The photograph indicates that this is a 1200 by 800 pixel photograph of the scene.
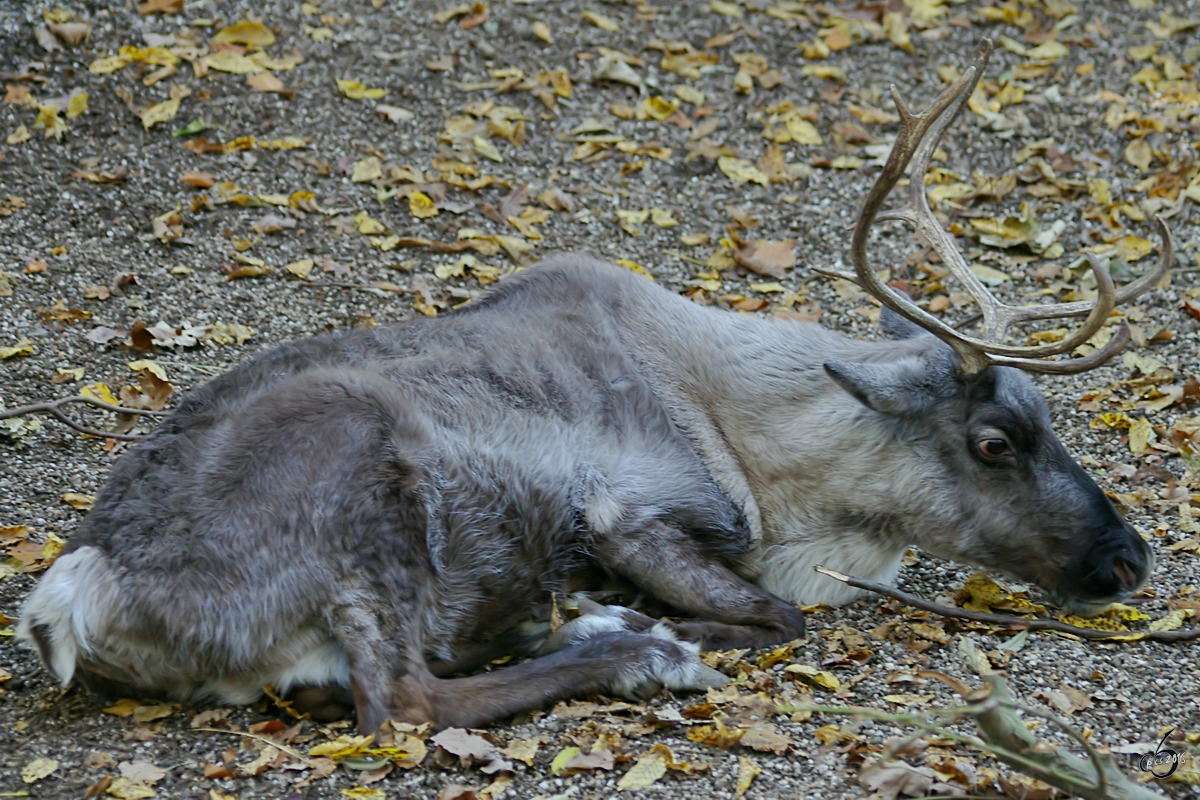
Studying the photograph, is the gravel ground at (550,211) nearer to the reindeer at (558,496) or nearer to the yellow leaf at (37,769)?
the yellow leaf at (37,769)

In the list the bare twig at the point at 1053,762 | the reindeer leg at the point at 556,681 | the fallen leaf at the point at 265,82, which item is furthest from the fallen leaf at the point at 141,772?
the fallen leaf at the point at 265,82

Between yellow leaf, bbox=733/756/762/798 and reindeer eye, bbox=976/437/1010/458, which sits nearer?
yellow leaf, bbox=733/756/762/798

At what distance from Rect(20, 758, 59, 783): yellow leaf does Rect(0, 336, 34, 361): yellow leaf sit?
2571 mm

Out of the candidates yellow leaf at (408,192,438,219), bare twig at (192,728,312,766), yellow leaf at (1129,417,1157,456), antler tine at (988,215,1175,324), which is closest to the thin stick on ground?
bare twig at (192,728,312,766)

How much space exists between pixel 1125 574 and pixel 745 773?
5.81ft

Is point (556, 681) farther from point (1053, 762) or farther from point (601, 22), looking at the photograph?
point (601, 22)

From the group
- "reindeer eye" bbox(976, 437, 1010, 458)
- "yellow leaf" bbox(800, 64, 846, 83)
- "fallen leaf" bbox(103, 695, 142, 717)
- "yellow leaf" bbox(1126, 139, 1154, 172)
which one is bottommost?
"fallen leaf" bbox(103, 695, 142, 717)

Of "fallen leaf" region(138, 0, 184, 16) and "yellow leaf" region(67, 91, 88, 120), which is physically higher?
"fallen leaf" region(138, 0, 184, 16)

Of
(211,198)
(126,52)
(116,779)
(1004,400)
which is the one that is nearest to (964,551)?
(1004,400)

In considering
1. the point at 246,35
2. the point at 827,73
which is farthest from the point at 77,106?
the point at 827,73

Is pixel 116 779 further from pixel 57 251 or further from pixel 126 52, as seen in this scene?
pixel 126 52

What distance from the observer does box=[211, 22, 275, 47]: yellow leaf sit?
7918 mm

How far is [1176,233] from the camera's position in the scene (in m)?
6.85

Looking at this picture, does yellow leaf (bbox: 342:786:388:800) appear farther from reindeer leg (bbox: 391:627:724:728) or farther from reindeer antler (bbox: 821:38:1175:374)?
reindeer antler (bbox: 821:38:1175:374)
